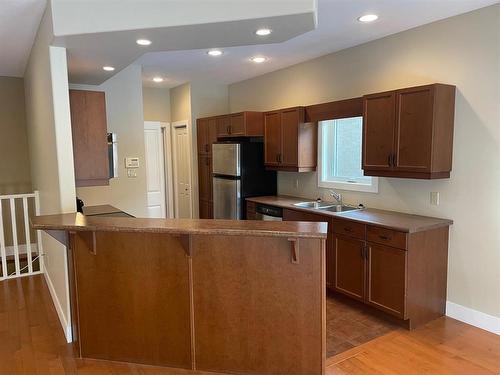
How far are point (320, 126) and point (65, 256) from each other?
3.15 meters

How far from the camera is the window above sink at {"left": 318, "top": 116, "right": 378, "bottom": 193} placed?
4258 mm

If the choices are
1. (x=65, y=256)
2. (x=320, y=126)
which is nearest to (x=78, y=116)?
(x=65, y=256)

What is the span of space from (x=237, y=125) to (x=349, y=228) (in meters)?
2.35

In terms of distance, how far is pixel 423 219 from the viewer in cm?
339

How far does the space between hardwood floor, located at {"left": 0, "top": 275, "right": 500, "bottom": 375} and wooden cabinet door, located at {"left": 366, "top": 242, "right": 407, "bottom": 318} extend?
24 centimetres

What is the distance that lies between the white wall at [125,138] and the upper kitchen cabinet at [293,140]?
1.75m

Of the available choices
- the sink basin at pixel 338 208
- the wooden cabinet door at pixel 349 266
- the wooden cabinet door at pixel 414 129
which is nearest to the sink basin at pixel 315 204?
the sink basin at pixel 338 208

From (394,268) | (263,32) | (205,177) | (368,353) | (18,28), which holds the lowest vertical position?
(368,353)

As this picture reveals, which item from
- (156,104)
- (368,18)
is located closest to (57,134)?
(368,18)

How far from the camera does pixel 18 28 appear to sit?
10.8 feet

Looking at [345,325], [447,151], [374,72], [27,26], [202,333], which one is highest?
[27,26]

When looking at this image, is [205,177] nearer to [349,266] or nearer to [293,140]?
[293,140]

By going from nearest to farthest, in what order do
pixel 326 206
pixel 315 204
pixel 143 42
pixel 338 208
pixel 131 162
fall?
pixel 143 42, pixel 338 208, pixel 326 206, pixel 315 204, pixel 131 162

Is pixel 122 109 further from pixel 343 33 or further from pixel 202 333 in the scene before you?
pixel 202 333
